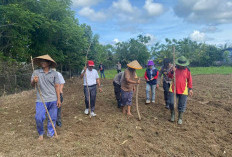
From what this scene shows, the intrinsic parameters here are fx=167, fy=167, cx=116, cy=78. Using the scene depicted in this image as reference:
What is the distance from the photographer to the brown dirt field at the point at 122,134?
3.29 meters

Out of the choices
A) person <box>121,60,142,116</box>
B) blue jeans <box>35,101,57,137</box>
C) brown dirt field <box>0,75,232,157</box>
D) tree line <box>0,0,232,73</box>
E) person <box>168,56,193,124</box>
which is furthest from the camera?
tree line <box>0,0,232,73</box>

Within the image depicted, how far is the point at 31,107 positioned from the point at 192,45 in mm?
47367

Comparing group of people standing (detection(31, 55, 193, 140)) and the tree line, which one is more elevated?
the tree line

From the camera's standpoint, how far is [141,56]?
4206cm

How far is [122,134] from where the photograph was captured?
4.00 metres

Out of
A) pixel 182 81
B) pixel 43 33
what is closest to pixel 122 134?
pixel 182 81

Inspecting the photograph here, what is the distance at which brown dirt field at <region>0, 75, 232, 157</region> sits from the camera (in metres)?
3.29

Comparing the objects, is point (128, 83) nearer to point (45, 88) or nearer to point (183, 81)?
point (183, 81)

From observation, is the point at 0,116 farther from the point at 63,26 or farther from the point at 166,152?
the point at 63,26

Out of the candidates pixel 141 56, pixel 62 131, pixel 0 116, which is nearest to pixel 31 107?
pixel 0 116

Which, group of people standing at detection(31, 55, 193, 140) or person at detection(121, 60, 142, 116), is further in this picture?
person at detection(121, 60, 142, 116)

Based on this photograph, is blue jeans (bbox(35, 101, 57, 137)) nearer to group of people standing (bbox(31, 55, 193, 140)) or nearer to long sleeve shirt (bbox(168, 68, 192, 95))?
group of people standing (bbox(31, 55, 193, 140))

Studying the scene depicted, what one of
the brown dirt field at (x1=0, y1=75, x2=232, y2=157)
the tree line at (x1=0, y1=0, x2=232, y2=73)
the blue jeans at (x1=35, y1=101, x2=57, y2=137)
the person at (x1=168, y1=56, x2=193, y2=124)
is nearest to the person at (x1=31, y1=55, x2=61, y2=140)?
the blue jeans at (x1=35, y1=101, x2=57, y2=137)

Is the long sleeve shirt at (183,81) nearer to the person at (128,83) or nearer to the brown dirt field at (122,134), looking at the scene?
the brown dirt field at (122,134)
